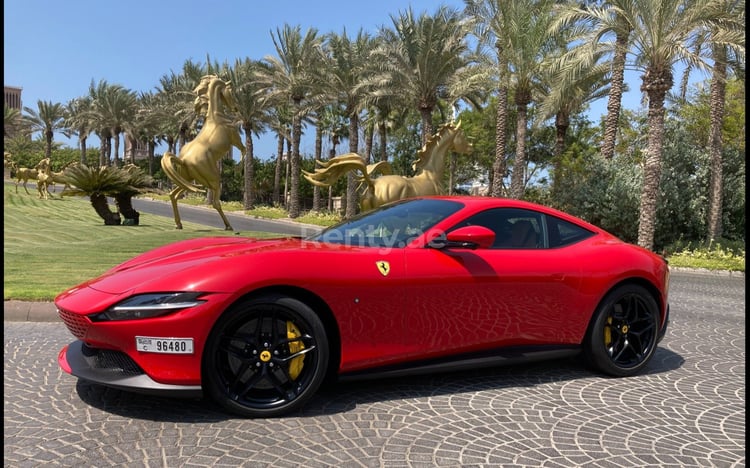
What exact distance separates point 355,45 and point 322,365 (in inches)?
1178

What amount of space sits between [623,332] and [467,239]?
1.78m

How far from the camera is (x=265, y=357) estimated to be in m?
3.40

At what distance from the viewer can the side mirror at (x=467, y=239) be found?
3807 millimetres

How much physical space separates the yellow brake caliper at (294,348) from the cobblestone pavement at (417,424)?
264mm

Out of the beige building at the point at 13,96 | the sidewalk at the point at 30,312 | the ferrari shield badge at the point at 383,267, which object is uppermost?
the beige building at the point at 13,96

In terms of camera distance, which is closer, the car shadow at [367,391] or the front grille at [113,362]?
the front grille at [113,362]

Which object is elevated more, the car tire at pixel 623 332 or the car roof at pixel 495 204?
the car roof at pixel 495 204

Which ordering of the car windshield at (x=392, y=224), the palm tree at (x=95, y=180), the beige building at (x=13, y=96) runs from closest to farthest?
the car windshield at (x=392, y=224), the palm tree at (x=95, y=180), the beige building at (x=13, y=96)

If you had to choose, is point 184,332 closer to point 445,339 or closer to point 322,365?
point 322,365

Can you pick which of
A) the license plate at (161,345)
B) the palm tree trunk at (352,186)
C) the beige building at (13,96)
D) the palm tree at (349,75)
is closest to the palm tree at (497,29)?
the palm tree at (349,75)

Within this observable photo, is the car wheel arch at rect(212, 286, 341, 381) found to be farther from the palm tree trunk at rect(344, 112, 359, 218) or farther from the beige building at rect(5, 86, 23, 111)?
the beige building at rect(5, 86, 23, 111)

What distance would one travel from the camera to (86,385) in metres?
3.96

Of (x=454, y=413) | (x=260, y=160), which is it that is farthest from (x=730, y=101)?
(x=260, y=160)

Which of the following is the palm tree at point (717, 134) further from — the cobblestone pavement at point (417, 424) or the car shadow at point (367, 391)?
the cobblestone pavement at point (417, 424)
